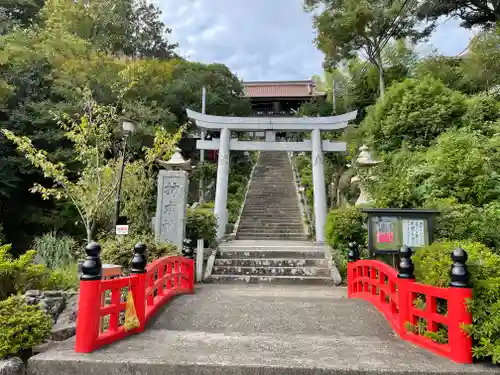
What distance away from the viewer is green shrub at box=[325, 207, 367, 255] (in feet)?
29.0

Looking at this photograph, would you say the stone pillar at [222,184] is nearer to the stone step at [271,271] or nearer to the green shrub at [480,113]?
the stone step at [271,271]

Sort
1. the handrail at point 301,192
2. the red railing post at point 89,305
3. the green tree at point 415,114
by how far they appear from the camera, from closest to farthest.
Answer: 1. the red railing post at point 89,305
2. the green tree at point 415,114
3. the handrail at point 301,192

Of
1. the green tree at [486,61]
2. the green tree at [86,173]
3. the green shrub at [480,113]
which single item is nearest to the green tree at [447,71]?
the green tree at [486,61]

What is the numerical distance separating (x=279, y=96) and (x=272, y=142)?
21.6 metres

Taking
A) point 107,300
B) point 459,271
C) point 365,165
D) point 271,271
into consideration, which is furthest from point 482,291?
point 365,165

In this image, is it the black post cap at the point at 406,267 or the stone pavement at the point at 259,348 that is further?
the black post cap at the point at 406,267

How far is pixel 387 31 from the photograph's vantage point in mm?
17797

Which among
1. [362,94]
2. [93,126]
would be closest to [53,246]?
[93,126]

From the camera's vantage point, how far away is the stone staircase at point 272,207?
14.1 m

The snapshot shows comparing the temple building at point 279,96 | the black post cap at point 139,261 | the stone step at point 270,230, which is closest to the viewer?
the black post cap at point 139,261

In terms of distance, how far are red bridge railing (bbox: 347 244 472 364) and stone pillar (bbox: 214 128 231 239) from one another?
7623 mm

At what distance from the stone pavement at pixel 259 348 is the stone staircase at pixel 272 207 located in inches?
342

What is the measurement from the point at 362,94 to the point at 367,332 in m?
21.7

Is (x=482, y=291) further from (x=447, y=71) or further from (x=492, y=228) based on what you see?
(x=447, y=71)
